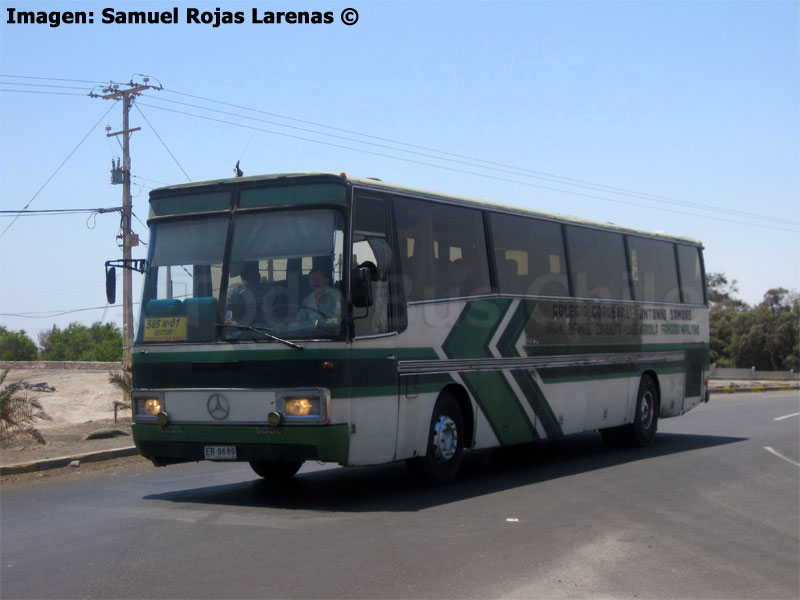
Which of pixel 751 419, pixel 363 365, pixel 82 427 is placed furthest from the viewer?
pixel 751 419

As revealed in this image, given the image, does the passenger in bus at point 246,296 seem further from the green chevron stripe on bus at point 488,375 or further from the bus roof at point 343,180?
the green chevron stripe on bus at point 488,375

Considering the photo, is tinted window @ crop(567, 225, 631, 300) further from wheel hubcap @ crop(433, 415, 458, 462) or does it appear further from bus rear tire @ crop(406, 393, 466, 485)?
wheel hubcap @ crop(433, 415, 458, 462)

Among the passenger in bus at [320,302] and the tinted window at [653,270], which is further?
the tinted window at [653,270]

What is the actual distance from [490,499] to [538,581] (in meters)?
3.73

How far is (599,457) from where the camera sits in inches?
Result: 616

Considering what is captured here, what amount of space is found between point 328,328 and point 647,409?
9163 mm

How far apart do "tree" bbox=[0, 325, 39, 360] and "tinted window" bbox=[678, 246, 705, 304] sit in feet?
221

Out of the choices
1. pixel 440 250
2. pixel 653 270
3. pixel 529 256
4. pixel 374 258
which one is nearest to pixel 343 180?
pixel 374 258

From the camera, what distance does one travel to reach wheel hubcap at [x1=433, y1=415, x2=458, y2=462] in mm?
11664

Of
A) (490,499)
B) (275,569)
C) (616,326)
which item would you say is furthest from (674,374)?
(275,569)

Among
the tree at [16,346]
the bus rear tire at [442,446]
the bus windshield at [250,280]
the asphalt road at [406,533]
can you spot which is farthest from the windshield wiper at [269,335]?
→ the tree at [16,346]

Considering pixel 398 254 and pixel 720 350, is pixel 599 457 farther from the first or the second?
pixel 720 350

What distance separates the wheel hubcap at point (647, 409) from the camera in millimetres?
17188

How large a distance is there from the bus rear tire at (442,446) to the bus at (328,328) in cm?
2
